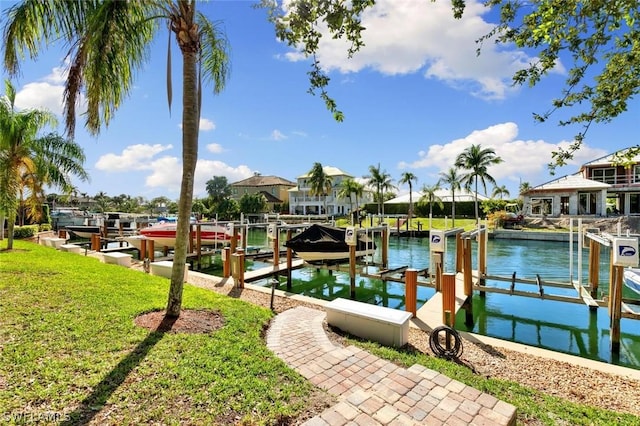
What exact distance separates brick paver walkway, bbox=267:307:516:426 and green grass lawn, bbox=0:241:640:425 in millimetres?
332

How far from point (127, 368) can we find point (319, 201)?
61.5m

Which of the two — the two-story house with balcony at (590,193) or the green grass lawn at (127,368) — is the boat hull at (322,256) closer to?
the green grass lawn at (127,368)

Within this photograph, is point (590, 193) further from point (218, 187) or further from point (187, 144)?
point (218, 187)

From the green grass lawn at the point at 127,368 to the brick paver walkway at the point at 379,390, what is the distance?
0.41 meters

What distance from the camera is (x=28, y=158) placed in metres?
15.2

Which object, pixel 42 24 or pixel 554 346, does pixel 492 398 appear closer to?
pixel 554 346

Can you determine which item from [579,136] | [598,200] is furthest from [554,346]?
[598,200]

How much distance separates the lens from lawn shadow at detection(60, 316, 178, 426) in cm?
336

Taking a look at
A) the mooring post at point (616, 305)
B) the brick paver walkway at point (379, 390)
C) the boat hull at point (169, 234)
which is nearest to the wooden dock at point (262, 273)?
the boat hull at point (169, 234)

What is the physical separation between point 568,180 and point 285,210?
156ft

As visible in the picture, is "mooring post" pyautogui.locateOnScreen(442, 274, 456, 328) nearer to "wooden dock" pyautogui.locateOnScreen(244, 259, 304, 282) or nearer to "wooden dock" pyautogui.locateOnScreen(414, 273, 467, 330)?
"wooden dock" pyautogui.locateOnScreen(414, 273, 467, 330)

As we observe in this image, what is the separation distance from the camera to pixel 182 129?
6.41m

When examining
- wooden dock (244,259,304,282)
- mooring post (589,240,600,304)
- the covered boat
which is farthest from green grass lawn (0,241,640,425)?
mooring post (589,240,600,304)

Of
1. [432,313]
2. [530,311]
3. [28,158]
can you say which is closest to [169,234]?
[28,158]
